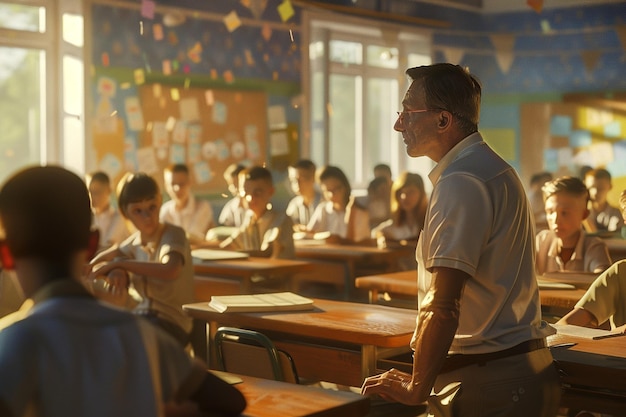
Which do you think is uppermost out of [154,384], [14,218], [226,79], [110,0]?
[110,0]

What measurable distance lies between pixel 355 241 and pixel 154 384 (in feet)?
19.1

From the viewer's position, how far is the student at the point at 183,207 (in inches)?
308

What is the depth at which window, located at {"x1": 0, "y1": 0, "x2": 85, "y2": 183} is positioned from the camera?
7.54m

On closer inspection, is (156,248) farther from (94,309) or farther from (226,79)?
(226,79)

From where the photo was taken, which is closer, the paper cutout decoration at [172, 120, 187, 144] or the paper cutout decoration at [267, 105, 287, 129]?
the paper cutout decoration at [172, 120, 187, 144]

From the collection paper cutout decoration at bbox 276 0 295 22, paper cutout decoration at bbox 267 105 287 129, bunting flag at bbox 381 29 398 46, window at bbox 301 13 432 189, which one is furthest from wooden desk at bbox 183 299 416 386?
bunting flag at bbox 381 29 398 46

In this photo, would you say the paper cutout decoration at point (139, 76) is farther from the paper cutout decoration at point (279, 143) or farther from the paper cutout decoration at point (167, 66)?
the paper cutout decoration at point (279, 143)

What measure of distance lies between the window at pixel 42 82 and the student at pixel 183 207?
767 millimetres

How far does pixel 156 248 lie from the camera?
14.5ft

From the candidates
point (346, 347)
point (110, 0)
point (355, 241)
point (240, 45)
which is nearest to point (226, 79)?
point (240, 45)

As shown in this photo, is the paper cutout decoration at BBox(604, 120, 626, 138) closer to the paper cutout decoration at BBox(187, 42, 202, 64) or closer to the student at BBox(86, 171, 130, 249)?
the paper cutout decoration at BBox(187, 42, 202, 64)

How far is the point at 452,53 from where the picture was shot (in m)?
11.6

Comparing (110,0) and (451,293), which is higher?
(110,0)

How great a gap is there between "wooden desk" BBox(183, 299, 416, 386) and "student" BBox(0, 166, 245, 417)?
5.65ft
